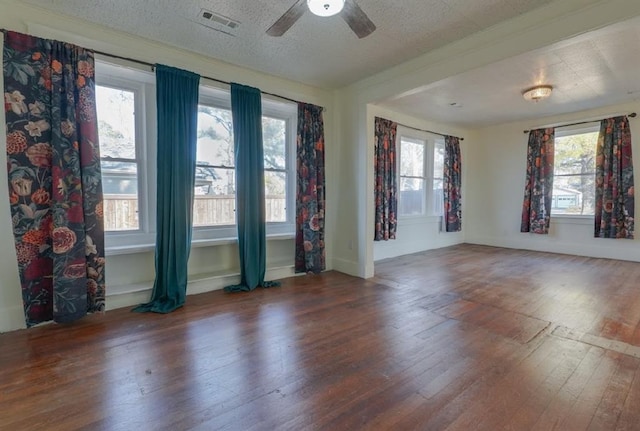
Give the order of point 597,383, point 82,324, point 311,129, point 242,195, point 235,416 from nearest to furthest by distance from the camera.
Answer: point 235,416 → point 597,383 → point 82,324 → point 242,195 → point 311,129

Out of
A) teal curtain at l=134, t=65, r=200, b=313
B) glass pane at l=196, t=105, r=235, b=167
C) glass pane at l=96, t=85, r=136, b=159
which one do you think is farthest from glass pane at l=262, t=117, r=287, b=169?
glass pane at l=96, t=85, r=136, b=159

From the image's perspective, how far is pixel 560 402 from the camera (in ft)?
5.56

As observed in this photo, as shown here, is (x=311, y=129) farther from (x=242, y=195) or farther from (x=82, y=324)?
(x=82, y=324)

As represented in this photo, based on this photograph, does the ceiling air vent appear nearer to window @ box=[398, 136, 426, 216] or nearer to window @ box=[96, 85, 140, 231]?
window @ box=[96, 85, 140, 231]

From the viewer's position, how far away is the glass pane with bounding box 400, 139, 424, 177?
233 inches

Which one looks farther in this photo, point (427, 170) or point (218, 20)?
point (427, 170)

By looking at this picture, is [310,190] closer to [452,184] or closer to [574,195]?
[452,184]

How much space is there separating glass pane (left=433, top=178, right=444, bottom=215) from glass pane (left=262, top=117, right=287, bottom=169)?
141 inches

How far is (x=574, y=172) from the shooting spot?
5.81 m

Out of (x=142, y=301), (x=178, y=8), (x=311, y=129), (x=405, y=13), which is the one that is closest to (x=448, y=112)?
(x=311, y=129)

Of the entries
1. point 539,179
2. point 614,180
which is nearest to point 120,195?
point 539,179

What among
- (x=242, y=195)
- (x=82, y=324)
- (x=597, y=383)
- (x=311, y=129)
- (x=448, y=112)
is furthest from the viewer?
(x=448, y=112)

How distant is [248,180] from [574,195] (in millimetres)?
5913

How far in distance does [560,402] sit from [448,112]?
4818mm
